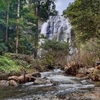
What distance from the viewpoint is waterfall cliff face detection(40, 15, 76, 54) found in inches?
1121

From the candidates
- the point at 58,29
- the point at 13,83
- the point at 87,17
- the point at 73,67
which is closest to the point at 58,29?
the point at 58,29

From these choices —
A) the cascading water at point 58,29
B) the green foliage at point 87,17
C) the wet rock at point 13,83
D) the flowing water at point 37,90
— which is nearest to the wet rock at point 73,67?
the green foliage at point 87,17

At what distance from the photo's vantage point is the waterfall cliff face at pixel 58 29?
28.5 meters

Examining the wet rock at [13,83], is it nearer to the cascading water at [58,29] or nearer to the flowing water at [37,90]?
the flowing water at [37,90]

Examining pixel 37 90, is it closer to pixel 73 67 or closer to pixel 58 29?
pixel 73 67

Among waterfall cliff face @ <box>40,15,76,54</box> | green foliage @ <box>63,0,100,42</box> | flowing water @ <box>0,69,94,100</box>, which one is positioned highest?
waterfall cliff face @ <box>40,15,76,54</box>

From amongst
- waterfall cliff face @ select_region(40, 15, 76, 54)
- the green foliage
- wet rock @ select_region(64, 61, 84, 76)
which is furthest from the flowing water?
waterfall cliff face @ select_region(40, 15, 76, 54)

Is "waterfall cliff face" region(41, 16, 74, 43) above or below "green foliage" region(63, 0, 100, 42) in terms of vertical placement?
above

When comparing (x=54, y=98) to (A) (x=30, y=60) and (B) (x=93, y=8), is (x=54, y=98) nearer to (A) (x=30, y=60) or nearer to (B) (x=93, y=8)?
(B) (x=93, y=8)

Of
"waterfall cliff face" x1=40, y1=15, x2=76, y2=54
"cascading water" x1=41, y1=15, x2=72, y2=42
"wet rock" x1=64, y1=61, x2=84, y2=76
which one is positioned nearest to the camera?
"wet rock" x1=64, y1=61, x2=84, y2=76

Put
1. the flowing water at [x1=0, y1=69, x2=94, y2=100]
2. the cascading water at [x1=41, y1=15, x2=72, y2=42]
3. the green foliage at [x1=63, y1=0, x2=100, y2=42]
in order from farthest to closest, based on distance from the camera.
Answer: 1. the cascading water at [x1=41, y1=15, x2=72, y2=42]
2. the green foliage at [x1=63, y1=0, x2=100, y2=42]
3. the flowing water at [x1=0, y1=69, x2=94, y2=100]

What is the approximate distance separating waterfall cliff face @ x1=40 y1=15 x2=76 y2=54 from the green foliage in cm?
1765

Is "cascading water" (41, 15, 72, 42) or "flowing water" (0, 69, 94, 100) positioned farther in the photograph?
"cascading water" (41, 15, 72, 42)

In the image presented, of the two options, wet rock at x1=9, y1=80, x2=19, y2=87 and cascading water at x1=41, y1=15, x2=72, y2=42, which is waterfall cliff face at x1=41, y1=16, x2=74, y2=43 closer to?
cascading water at x1=41, y1=15, x2=72, y2=42
